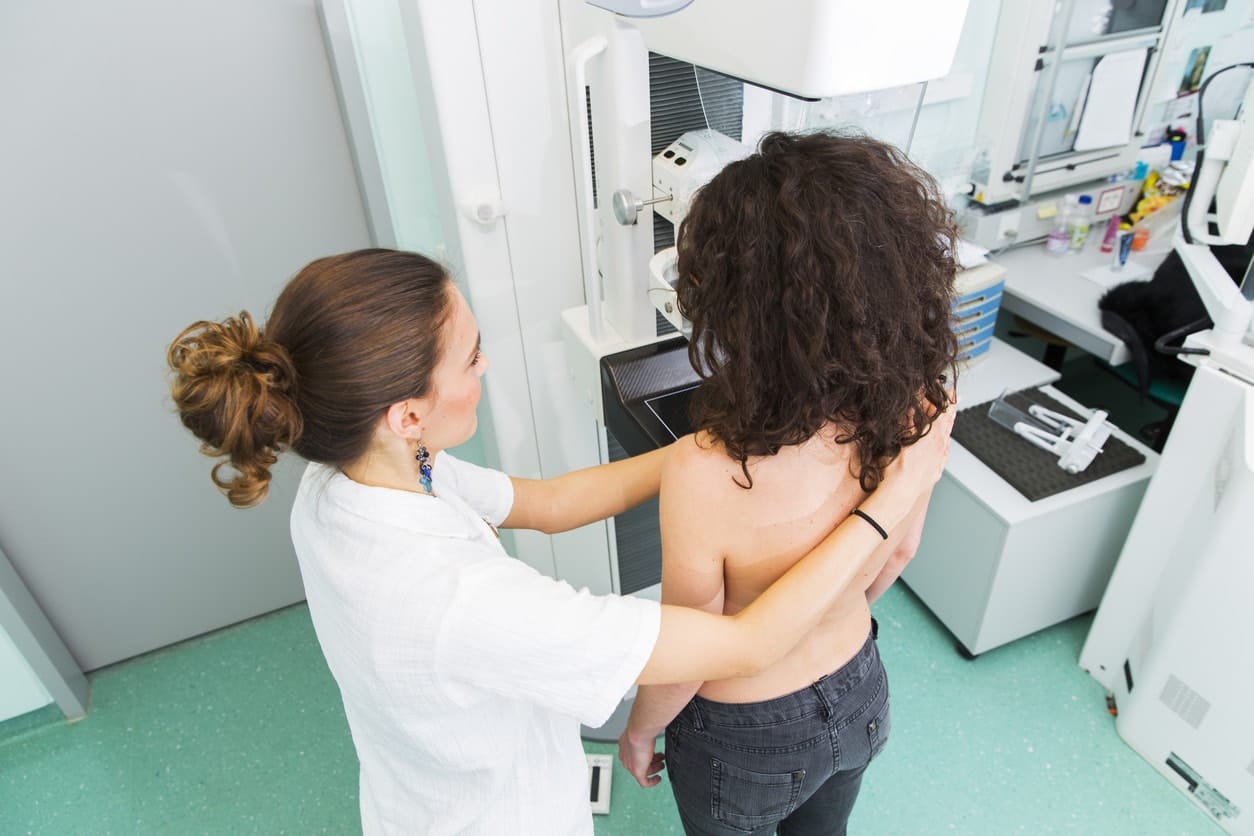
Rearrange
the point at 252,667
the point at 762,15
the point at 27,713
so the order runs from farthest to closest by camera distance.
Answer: the point at 252,667
the point at 27,713
the point at 762,15

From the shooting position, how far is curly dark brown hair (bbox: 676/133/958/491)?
73cm

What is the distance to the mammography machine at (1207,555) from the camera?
4.83 ft

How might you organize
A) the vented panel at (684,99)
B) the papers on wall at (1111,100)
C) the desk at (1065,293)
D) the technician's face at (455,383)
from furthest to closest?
the papers on wall at (1111,100) < the desk at (1065,293) < the vented panel at (684,99) < the technician's face at (455,383)

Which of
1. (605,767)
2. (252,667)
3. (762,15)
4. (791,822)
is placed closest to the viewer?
(762,15)

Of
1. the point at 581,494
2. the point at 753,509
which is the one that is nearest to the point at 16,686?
the point at 581,494

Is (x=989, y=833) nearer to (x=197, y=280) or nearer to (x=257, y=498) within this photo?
(x=257, y=498)

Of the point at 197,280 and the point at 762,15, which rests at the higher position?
the point at 762,15

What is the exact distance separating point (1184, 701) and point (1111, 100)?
1666 mm

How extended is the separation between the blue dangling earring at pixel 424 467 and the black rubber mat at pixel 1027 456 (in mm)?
1427

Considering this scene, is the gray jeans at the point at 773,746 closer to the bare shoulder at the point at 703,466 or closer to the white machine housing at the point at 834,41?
the bare shoulder at the point at 703,466

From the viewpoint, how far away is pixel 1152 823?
5.45ft

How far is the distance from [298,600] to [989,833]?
1895 millimetres

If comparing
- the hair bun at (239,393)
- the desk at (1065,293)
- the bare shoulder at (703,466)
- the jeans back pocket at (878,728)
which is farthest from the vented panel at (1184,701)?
the hair bun at (239,393)

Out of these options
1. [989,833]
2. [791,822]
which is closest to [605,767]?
[791,822]
